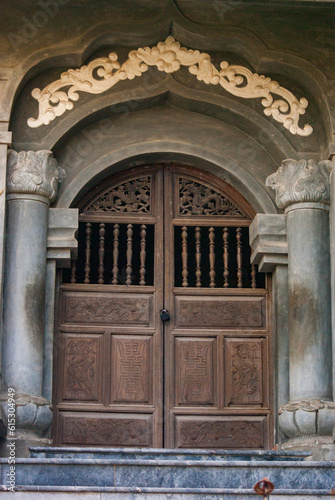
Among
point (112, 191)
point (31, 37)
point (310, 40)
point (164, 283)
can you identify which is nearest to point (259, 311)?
point (164, 283)

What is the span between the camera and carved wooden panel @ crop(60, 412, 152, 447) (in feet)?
38.4

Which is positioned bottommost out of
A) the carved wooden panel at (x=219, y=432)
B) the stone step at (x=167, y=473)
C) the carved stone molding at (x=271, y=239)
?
the stone step at (x=167, y=473)

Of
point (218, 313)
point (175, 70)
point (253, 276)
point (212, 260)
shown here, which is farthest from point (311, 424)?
point (175, 70)

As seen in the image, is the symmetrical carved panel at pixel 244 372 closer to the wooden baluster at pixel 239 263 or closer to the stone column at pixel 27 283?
the wooden baluster at pixel 239 263

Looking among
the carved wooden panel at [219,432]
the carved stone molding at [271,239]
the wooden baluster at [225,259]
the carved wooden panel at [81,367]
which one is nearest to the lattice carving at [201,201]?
the wooden baluster at [225,259]

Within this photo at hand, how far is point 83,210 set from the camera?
12445 millimetres

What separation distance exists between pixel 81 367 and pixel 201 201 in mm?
2303

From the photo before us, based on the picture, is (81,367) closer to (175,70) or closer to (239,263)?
(239,263)

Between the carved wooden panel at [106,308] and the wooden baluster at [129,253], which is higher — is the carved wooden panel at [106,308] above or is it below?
below

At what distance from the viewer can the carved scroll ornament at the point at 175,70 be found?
12234mm

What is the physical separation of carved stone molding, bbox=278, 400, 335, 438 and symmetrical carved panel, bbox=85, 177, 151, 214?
9.21 ft

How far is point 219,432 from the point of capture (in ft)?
38.8

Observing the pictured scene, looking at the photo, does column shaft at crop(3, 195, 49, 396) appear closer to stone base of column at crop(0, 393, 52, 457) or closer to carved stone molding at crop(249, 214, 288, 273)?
stone base of column at crop(0, 393, 52, 457)

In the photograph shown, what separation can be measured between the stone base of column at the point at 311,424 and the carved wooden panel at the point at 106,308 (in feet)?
6.37
